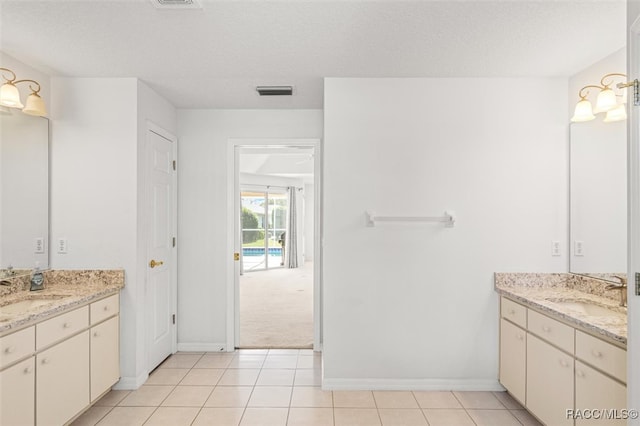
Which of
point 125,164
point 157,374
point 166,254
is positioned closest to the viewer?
point 125,164

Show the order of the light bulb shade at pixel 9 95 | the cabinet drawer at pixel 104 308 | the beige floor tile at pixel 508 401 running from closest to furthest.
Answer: the light bulb shade at pixel 9 95 → the cabinet drawer at pixel 104 308 → the beige floor tile at pixel 508 401

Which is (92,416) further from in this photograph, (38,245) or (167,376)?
(38,245)

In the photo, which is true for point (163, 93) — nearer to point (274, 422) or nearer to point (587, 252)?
point (274, 422)

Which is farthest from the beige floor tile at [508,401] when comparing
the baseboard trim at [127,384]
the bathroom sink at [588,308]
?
the baseboard trim at [127,384]

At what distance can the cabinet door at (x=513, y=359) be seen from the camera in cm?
252

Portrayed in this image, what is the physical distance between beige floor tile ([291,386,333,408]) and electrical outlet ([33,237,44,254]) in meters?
2.26

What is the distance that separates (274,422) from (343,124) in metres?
2.26

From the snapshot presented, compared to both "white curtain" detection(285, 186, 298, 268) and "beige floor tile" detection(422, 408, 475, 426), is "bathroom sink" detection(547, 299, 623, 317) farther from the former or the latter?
"white curtain" detection(285, 186, 298, 268)

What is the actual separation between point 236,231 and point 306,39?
85.3 inches

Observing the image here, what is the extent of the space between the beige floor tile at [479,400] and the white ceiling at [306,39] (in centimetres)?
253

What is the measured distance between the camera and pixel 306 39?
2293mm

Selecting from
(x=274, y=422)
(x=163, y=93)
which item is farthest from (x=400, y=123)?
(x=274, y=422)

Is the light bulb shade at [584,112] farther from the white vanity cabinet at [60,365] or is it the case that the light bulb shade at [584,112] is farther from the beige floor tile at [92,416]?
the beige floor tile at [92,416]

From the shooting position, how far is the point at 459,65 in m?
2.69
